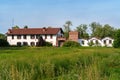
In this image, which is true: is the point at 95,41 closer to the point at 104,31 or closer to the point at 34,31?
the point at 34,31

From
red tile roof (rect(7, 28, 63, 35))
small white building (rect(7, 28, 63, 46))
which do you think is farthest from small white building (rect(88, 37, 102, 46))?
red tile roof (rect(7, 28, 63, 35))

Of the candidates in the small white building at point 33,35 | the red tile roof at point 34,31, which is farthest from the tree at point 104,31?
the red tile roof at point 34,31

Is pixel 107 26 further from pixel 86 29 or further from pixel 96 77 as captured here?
pixel 96 77

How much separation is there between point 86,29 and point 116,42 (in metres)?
64.1

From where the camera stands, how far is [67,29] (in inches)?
5064

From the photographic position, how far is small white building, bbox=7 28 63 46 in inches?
3622

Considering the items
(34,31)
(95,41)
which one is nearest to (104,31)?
(95,41)

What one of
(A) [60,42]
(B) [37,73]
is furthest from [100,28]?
(B) [37,73]

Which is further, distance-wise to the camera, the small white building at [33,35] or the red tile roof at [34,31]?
the red tile roof at [34,31]

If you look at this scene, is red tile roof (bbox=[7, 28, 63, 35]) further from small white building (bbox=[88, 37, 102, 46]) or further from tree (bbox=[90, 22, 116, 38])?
tree (bbox=[90, 22, 116, 38])

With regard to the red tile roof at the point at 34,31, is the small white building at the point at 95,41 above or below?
below

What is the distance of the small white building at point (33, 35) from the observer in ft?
302

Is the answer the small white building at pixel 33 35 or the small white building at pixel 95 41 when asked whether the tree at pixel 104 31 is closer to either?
the small white building at pixel 95 41

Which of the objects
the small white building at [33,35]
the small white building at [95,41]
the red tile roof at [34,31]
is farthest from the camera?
the small white building at [95,41]
